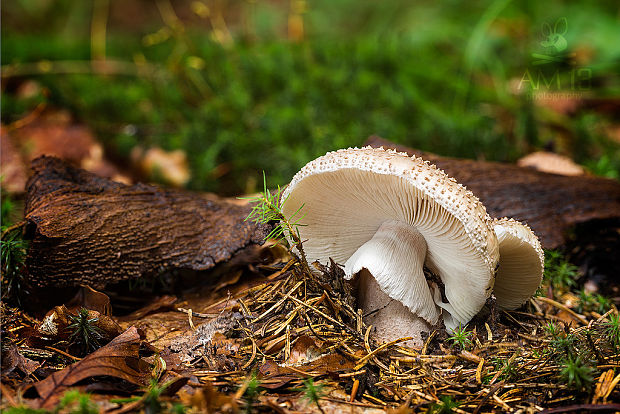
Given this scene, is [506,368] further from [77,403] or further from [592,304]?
[77,403]

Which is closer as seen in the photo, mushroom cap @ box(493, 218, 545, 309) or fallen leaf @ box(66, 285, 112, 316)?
mushroom cap @ box(493, 218, 545, 309)

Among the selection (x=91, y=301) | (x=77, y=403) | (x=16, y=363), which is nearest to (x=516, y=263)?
(x=77, y=403)

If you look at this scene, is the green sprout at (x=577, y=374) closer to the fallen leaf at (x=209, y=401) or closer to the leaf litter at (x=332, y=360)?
the leaf litter at (x=332, y=360)

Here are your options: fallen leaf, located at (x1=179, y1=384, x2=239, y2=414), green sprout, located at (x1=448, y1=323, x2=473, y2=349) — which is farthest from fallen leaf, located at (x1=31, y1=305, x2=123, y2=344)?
green sprout, located at (x1=448, y1=323, x2=473, y2=349)

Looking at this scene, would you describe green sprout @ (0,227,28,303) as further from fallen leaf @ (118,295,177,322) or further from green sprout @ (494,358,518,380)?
green sprout @ (494,358,518,380)

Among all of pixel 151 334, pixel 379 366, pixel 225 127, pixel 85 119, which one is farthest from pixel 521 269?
pixel 85 119

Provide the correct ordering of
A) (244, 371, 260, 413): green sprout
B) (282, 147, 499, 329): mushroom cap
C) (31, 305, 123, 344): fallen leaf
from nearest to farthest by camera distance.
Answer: (244, 371, 260, 413): green sprout, (282, 147, 499, 329): mushroom cap, (31, 305, 123, 344): fallen leaf
